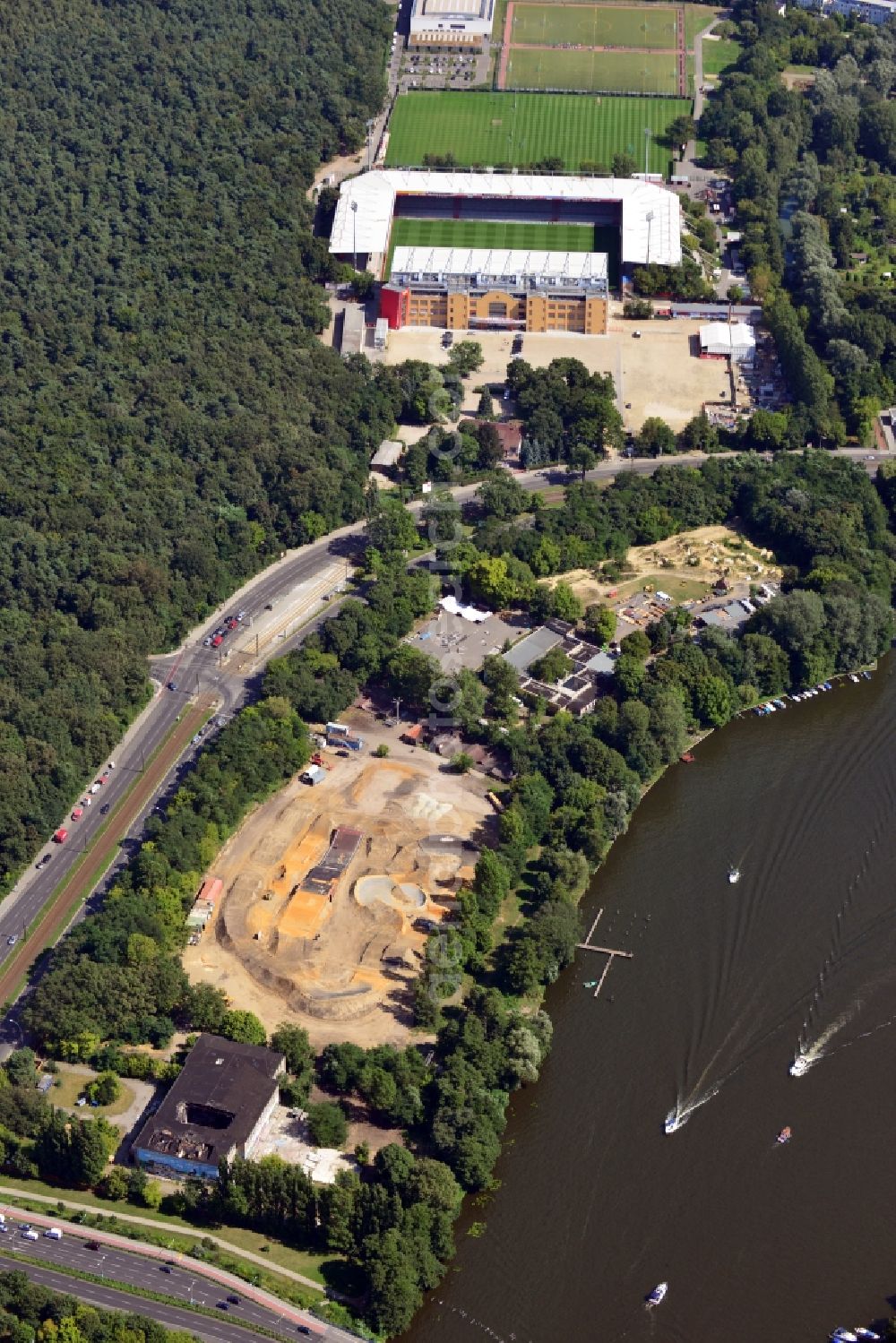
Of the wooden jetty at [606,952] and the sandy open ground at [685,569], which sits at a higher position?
the sandy open ground at [685,569]

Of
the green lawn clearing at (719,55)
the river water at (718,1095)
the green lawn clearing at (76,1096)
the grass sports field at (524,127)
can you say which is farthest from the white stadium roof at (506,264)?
the green lawn clearing at (76,1096)

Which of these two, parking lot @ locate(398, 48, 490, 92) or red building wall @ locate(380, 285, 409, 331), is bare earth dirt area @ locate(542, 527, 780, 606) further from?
parking lot @ locate(398, 48, 490, 92)

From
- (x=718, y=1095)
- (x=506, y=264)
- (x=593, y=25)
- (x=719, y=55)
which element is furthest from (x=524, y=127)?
(x=718, y=1095)

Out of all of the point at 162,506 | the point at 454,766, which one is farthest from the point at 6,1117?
the point at 162,506

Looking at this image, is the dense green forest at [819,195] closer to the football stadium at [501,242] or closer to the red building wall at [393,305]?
the football stadium at [501,242]

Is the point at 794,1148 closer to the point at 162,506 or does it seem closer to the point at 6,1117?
the point at 6,1117

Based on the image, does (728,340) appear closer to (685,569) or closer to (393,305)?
(393,305)

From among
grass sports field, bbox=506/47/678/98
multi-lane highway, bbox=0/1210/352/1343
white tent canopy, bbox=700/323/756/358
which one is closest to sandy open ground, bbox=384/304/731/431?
white tent canopy, bbox=700/323/756/358
